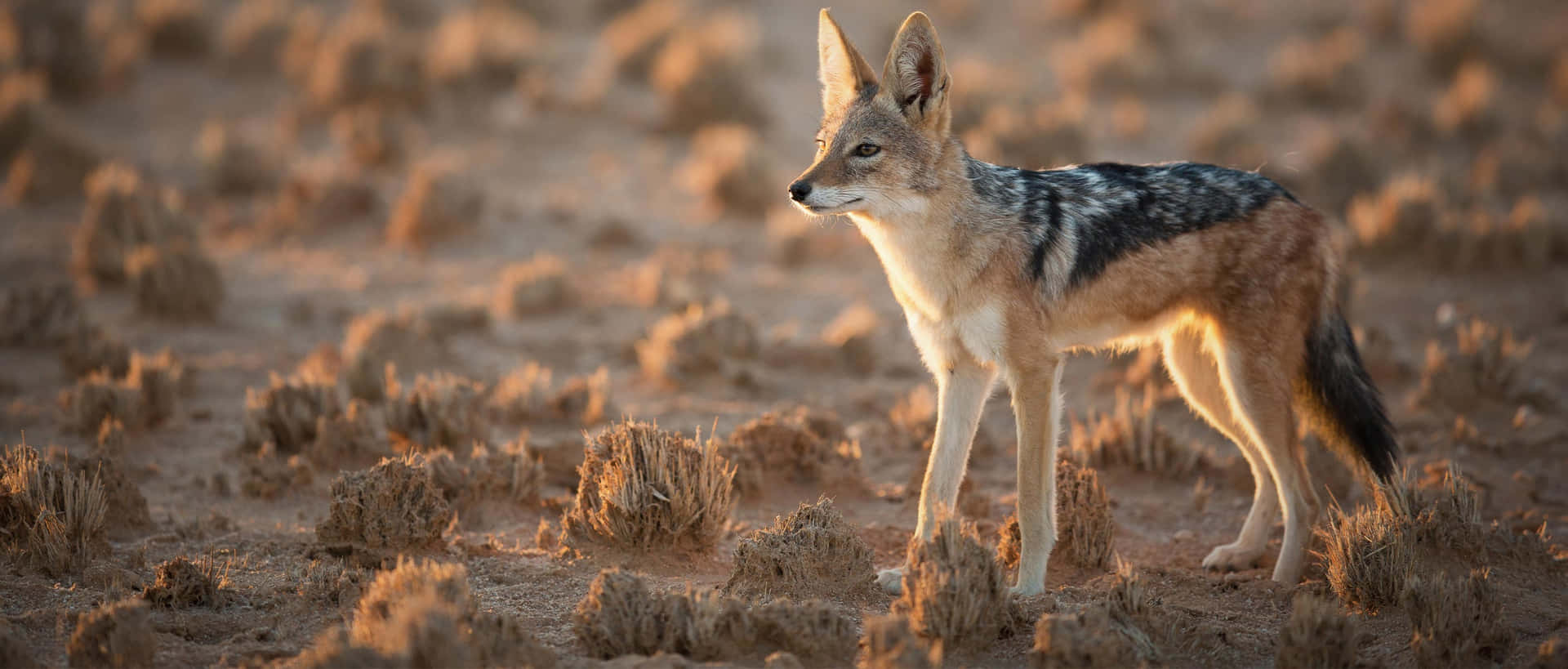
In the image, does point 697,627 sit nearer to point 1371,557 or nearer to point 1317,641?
point 1317,641

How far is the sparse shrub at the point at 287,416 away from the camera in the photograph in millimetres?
7406

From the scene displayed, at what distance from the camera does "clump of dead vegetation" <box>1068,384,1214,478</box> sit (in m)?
7.36

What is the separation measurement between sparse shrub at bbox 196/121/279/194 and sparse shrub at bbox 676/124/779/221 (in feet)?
15.8

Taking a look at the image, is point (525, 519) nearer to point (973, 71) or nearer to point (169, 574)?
point (169, 574)

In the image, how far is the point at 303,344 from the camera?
9.98m

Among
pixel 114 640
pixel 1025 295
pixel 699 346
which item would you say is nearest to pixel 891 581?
pixel 1025 295

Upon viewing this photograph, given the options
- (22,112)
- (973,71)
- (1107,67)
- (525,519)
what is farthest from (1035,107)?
(22,112)

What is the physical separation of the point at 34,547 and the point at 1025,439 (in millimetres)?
4279

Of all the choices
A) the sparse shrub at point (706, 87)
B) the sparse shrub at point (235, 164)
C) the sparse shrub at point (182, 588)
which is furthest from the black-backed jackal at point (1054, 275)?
the sparse shrub at point (235, 164)

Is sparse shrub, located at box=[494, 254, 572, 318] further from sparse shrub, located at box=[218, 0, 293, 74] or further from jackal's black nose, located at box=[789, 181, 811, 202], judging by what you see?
sparse shrub, located at box=[218, 0, 293, 74]

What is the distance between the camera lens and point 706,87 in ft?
50.2

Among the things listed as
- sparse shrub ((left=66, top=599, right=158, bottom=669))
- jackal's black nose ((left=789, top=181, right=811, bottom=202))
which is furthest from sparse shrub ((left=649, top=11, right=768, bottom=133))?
sparse shrub ((left=66, top=599, right=158, bottom=669))

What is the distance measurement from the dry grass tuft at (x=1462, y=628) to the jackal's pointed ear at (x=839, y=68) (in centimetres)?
307

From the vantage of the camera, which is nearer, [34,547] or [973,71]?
[34,547]
